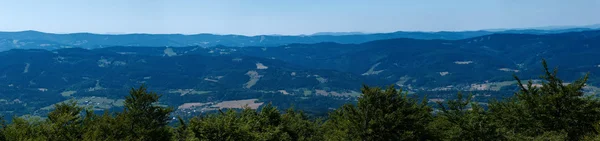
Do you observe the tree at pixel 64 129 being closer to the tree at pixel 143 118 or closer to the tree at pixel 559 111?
the tree at pixel 143 118

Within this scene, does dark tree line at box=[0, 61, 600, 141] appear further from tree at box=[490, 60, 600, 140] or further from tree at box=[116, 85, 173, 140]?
tree at box=[116, 85, 173, 140]

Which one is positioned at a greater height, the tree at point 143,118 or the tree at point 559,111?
the tree at point 559,111

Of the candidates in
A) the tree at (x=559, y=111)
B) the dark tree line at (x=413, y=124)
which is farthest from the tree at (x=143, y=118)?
the tree at (x=559, y=111)

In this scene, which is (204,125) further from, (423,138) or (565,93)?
(565,93)

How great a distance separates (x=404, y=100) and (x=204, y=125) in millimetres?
16024

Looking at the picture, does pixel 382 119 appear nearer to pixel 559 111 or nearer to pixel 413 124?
pixel 413 124

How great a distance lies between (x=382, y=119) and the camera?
105 ft

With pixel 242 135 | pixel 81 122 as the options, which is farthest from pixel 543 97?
pixel 81 122

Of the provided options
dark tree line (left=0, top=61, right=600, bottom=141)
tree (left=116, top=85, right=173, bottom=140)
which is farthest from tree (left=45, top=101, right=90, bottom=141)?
tree (left=116, top=85, right=173, bottom=140)

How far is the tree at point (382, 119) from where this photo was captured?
106 ft

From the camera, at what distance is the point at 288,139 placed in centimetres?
4456

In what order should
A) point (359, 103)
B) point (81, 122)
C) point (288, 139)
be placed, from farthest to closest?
1. point (288, 139)
2. point (81, 122)
3. point (359, 103)

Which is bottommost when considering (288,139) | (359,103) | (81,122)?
(288,139)

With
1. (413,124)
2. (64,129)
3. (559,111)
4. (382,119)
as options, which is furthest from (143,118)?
(559,111)
